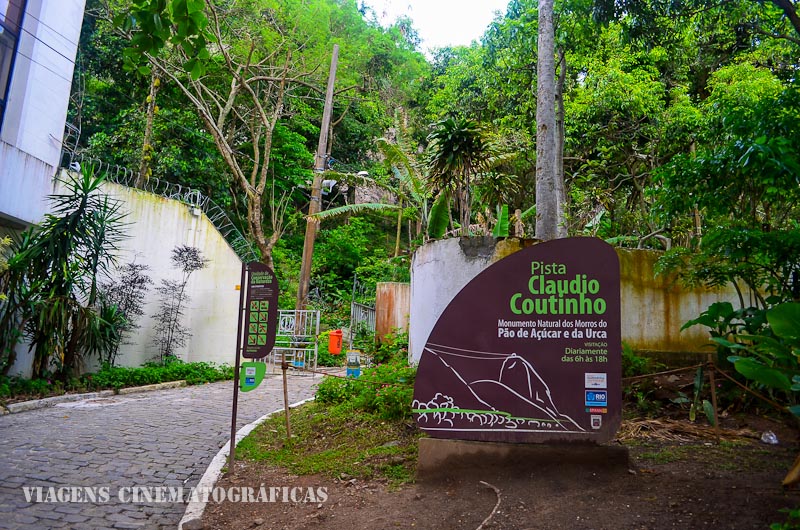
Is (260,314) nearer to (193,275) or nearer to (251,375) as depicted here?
(251,375)

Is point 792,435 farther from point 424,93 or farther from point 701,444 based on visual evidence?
point 424,93

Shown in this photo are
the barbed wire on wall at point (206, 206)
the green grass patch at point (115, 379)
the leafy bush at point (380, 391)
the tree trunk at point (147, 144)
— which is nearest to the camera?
the leafy bush at point (380, 391)

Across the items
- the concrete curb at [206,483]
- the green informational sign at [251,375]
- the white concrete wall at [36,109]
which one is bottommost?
the concrete curb at [206,483]

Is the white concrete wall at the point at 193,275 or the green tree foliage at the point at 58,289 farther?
the white concrete wall at the point at 193,275

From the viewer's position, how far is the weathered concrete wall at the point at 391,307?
15.9 meters

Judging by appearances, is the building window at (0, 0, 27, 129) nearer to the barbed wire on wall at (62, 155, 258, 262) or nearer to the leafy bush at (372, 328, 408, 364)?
the barbed wire on wall at (62, 155, 258, 262)

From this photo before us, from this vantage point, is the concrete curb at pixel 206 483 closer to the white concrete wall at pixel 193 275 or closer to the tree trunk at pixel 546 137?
the tree trunk at pixel 546 137

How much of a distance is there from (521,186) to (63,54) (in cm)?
1376

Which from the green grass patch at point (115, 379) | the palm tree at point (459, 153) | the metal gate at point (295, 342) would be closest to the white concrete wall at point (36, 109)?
the green grass patch at point (115, 379)

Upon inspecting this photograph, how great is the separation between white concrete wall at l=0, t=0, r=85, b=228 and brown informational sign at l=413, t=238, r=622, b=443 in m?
10.7

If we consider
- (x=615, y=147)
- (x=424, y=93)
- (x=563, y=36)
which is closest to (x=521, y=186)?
(x=615, y=147)

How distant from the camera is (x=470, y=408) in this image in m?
5.12

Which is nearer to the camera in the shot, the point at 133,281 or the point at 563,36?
the point at 563,36

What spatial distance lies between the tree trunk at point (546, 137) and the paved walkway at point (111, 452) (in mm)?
5764
